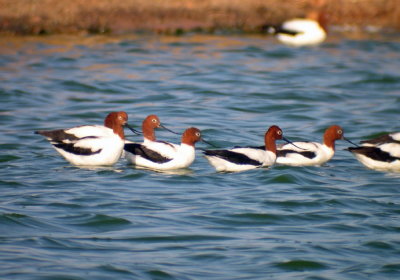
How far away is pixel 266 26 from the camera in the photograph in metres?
23.0

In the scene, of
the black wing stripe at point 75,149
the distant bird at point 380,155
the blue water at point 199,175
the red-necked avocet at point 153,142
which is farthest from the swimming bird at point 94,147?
the distant bird at point 380,155

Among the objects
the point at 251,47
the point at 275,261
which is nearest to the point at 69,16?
the point at 251,47

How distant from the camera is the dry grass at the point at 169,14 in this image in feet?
67.9

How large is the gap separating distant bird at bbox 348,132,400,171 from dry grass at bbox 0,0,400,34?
10561mm

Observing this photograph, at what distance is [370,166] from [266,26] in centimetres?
1111

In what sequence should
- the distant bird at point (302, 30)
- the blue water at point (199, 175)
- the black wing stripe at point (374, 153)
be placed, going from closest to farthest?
1. the blue water at point (199, 175)
2. the black wing stripe at point (374, 153)
3. the distant bird at point (302, 30)

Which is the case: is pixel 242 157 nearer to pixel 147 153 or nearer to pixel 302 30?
pixel 147 153

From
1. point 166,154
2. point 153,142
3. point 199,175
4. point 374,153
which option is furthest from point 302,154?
point 153,142

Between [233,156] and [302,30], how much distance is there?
11.4m

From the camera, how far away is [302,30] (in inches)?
890

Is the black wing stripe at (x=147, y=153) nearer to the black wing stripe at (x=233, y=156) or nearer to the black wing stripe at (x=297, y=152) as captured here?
the black wing stripe at (x=233, y=156)

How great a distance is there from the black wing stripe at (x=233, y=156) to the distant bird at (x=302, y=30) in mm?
10768

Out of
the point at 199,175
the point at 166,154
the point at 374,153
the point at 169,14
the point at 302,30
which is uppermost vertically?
the point at 169,14

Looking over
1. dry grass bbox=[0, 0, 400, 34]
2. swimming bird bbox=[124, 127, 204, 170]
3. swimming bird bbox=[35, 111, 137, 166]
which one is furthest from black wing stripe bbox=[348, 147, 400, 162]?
dry grass bbox=[0, 0, 400, 34]
